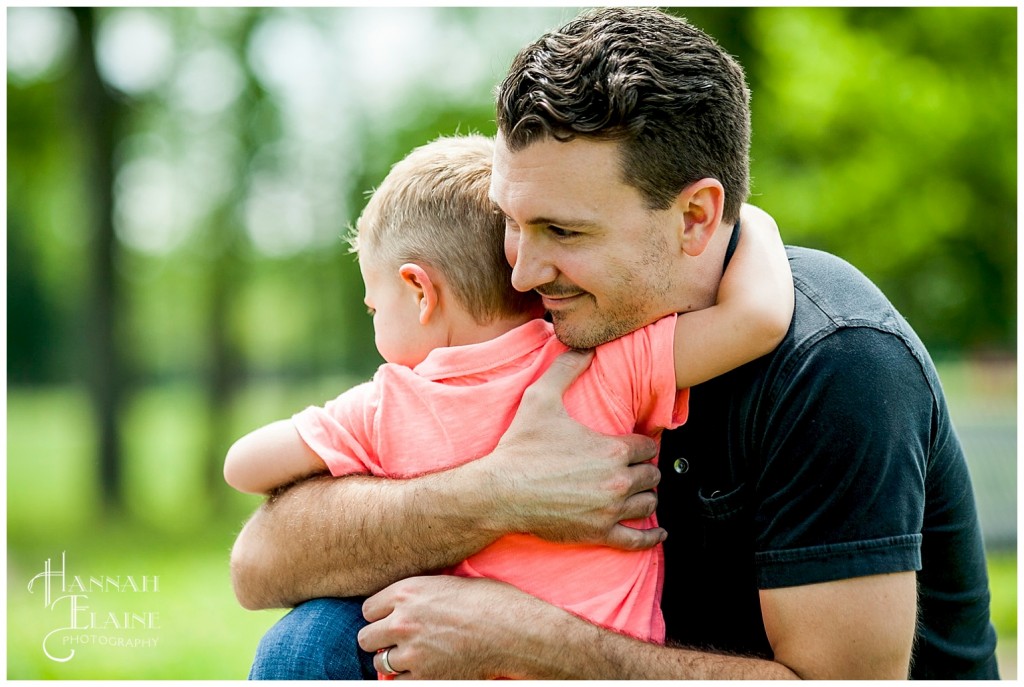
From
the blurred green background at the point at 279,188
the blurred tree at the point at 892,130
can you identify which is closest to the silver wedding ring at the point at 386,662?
the blurred green background at the point at 279,188

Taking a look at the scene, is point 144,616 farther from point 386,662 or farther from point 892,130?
point 892,130

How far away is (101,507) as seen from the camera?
12984mm

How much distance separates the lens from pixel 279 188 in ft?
53.9

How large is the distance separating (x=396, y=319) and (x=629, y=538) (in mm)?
843

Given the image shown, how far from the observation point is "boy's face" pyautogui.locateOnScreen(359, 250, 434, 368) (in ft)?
8.82

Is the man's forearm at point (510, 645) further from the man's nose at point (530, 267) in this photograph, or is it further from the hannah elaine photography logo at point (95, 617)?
the hannah elaine photography logo at point (95, 617)

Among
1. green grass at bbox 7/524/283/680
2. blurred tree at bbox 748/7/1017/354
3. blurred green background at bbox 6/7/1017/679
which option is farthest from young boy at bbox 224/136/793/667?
blurred tree at bbox 748/7/1017/354

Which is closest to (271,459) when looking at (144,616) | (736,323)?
(736,323)

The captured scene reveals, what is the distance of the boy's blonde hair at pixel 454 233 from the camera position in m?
2.64

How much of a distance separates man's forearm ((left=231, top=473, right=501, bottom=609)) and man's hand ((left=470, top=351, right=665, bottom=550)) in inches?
3.7

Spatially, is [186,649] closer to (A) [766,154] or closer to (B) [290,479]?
(B) [290,479]

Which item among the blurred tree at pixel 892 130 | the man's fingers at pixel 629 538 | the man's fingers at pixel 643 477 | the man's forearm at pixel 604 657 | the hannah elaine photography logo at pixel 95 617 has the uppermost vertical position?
the blurred tree at pixel 892 130

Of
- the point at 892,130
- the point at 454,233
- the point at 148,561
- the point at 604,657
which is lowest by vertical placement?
the point at 604,657

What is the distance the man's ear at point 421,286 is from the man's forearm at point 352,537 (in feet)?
1.43
